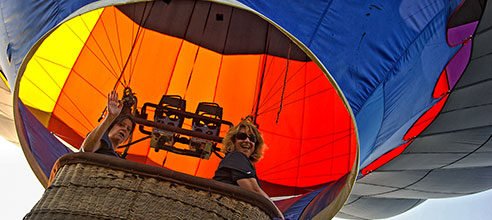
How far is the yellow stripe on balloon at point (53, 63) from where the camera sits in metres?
3.42

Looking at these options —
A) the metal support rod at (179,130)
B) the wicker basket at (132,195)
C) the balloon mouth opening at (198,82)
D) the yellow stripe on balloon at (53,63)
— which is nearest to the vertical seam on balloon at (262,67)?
the balloon mouth opening at (198,82)

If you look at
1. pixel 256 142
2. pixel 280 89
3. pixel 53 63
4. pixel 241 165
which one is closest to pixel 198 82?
pixel 280 89

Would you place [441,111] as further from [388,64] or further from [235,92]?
[235,92]

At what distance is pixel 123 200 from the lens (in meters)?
1.47

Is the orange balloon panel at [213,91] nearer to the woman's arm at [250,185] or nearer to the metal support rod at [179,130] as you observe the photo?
the metal support rod at [179,130]

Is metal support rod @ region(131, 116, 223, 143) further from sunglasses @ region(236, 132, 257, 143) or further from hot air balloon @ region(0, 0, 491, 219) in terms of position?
sunglasses @ region(236, 132, 257, 143)

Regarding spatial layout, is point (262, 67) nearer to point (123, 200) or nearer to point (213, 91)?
point (213, 91)

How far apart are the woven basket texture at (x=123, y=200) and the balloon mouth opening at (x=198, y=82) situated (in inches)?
73.2

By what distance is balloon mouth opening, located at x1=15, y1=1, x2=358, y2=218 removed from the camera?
3551mm

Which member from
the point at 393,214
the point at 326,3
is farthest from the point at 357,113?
the point at 393,214

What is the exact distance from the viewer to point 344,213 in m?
5.20

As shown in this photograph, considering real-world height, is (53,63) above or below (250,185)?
above

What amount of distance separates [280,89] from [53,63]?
1677 mm

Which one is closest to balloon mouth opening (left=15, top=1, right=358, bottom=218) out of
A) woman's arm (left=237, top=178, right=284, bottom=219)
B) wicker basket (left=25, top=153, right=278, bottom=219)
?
woman's arm (left=237, top=178, right=284, bottom=219)
